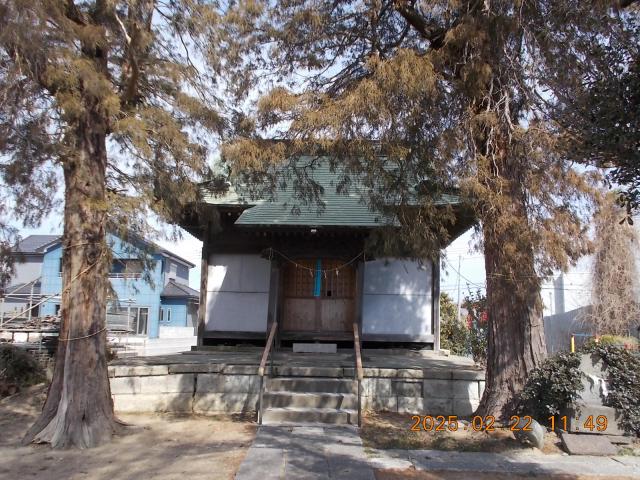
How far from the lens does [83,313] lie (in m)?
7.41

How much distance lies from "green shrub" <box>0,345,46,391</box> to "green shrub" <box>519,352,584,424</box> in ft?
29.3

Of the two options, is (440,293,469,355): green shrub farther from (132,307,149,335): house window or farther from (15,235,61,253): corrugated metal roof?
(15,235,61,253): corrugated metal roof

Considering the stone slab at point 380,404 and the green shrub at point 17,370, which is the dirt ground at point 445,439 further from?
the green shrub at point 17,370

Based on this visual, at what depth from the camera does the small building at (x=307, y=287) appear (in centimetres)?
1230

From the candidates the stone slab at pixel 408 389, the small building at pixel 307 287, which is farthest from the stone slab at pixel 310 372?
the small building at pixel 307 287

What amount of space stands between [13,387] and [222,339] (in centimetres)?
440

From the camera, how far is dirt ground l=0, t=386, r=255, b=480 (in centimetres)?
598

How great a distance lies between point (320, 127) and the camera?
24.2 feet

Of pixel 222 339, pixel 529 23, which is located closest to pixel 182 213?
pixel 222 339

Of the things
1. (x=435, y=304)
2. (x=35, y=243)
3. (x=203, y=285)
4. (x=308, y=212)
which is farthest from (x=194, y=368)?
(x=35, y=243)

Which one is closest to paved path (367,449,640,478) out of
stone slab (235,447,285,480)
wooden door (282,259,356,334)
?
stone slab (235,447,285,480)

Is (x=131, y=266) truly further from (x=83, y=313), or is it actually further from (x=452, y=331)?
(x=452, y=331)

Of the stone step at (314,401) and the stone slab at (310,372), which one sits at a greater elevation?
the stone slab at (310,372)

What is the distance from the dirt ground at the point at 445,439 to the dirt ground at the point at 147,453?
1.79 m
